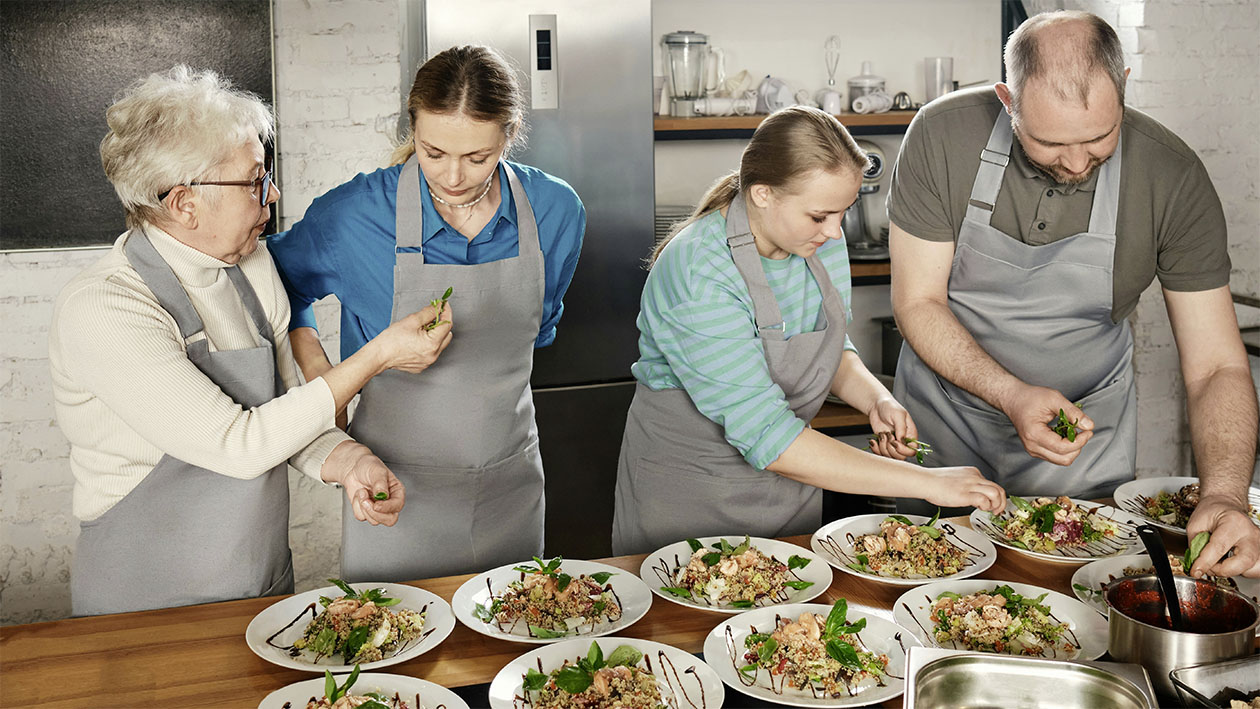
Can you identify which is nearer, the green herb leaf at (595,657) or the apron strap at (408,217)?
the green herb leaf at (595,657)

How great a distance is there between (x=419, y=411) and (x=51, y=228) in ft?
5.94

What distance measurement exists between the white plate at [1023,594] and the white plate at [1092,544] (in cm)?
19

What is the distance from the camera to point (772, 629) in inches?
66.8

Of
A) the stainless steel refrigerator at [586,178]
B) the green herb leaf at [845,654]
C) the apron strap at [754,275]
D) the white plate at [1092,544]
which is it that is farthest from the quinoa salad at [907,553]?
the stainless steel refrigerator at [586,178]

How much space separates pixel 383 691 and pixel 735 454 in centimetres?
100

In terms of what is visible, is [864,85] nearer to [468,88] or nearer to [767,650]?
[468,88]

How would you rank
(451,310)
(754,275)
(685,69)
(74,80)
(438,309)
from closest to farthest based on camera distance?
(438,309) → (754,275) → (451,310) → (74,80) → (685,69)

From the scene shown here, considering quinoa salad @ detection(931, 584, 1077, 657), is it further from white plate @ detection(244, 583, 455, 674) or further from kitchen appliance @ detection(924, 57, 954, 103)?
kitchen appliance @ detection(924, 57, 954, 103)

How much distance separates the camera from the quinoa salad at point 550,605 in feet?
5.64

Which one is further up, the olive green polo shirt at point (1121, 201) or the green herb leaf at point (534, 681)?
the olive green polo shirt at point (1121, 201)

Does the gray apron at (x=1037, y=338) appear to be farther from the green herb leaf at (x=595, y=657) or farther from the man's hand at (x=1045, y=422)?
the green herb leaf at (x=595, y=657)

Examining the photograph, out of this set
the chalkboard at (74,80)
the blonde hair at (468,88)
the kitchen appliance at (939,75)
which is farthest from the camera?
the kitchen appliance at (939,75)

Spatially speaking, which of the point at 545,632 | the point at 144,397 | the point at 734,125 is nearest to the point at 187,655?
the point at 144,397

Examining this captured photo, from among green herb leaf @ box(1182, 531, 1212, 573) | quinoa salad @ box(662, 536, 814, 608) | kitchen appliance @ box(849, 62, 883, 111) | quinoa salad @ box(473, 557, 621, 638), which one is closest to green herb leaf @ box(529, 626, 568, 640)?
quinoa salad @ box(473, 557, 621, 638)
